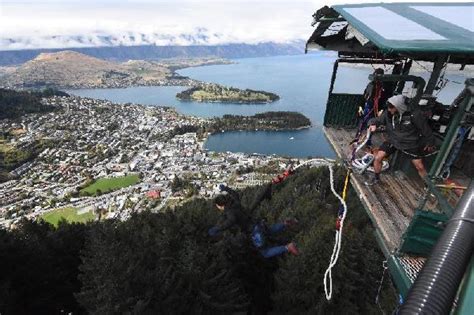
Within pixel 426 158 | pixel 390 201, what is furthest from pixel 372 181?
pixel 426 158

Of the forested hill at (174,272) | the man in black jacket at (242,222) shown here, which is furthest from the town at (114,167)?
the man in black jacket at (242,222)

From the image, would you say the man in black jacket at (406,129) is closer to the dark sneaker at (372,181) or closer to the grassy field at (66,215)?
the dark sneaker at (372,181)

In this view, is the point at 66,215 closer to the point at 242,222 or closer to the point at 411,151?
the point at 242,222

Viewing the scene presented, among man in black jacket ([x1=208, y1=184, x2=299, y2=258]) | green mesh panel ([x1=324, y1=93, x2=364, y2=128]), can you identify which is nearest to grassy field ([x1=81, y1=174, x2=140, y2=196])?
green mesh panel ([x1=324, y1=93, x2=364, y2=128])

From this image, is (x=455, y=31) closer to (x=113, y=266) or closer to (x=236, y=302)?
(x=113, y=266)

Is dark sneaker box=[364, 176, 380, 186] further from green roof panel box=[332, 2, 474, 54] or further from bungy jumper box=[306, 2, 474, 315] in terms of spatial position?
green roof panel box=[332, 2, 474, 54]

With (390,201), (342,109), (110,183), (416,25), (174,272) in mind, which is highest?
(416,25)

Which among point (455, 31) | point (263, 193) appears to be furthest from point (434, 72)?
A: point (263, 193)
